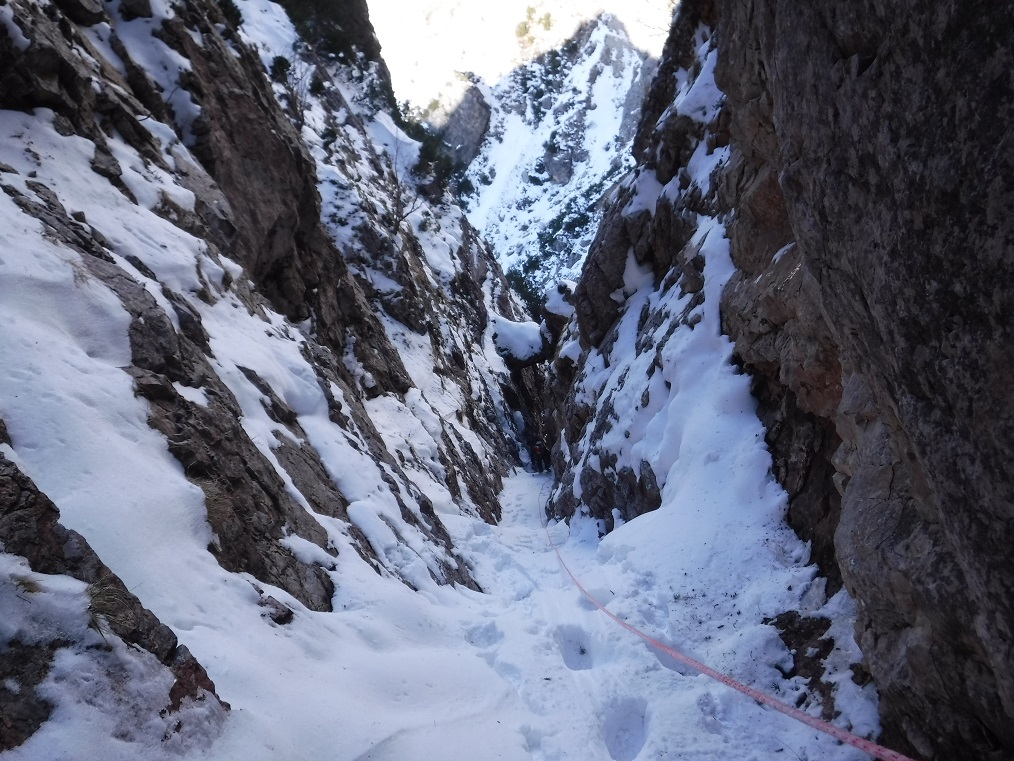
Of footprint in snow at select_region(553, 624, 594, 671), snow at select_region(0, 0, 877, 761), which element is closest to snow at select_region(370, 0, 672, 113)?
snow at select_region(0, 0, 877, 761)

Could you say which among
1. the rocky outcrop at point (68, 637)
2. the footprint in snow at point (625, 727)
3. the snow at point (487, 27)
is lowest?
the rocky outcrop at point (68, 637)

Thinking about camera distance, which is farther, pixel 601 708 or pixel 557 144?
pixel 557 144

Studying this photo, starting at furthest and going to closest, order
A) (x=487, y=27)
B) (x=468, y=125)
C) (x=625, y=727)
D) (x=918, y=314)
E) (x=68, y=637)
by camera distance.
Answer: (x=487, y=27)
(x=468, y=125)
(x=625, y=727)
(x=68, y=637)
(x=918, y=314)

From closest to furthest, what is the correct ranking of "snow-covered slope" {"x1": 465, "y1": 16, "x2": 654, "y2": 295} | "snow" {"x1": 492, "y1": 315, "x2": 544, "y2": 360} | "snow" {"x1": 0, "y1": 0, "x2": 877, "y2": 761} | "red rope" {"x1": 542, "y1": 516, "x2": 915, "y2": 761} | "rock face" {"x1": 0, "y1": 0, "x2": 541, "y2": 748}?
"snow" {"x1": 0, "y1": 0, "x2": 877, "y2": 761} → "red rope" {"x1": 542, "y1": 516, "x2": 915, "y2": 761} → "rock face" {"x1": 0, "y1": 0, "x2": 541, "y2": 748} → "snow" {"x1": 492, "y1": 315, "x2": 544, "y2": 360} → "snow-covered slope" {"x1": 465, "y1": 16, "x2": 654, "y2": 295}

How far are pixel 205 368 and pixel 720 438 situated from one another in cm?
658

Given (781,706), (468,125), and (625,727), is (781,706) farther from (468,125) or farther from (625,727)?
(468,125)

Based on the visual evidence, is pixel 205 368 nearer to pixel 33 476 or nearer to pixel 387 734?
pixel 33 476

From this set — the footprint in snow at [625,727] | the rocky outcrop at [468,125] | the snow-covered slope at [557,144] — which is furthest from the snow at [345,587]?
the rocky outcrop at [468,125]

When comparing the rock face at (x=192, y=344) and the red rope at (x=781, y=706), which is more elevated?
the rock face at (x=192, y=344)

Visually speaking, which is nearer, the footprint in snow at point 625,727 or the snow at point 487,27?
the footprint in snow at point 625,727

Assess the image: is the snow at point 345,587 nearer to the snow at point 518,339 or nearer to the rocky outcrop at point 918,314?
the rocky outcrop at point 918,314

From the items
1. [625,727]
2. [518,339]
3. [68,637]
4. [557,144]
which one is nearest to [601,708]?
[625,727]

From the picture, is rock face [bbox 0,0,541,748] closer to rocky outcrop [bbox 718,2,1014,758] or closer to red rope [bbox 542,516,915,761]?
red rope [bbox 542,516,915,761]

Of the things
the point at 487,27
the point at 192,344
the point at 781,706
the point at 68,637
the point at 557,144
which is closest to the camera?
the point at 68,637
